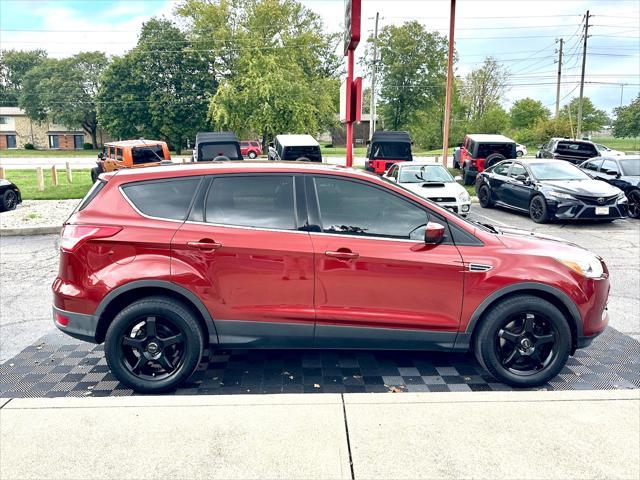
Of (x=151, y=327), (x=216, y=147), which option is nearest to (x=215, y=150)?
(x=216, y=147)

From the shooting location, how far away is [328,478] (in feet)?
9.18

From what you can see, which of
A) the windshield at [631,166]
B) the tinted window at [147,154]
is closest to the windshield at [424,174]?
the windshield at [631,166]

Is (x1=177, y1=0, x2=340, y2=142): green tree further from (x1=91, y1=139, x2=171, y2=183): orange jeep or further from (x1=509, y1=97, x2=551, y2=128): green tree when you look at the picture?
(x1=509, y1=97, x2=551, y2=128): green tree

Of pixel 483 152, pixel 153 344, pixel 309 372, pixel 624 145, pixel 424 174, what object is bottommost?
pixel 309 372

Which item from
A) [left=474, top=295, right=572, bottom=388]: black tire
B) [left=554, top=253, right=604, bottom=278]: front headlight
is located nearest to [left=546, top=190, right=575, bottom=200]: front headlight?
[left=554, top=253, right=604, bottom=278]: front headlight

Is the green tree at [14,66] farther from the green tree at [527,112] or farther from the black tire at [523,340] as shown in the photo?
the black tire at [523,340]

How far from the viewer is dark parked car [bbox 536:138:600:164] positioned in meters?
20.8

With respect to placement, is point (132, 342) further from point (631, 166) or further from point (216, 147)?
point (631, 166)

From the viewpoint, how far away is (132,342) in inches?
155

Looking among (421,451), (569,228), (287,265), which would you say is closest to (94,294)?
(287,265)

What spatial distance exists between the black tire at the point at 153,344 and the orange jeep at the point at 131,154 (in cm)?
1652

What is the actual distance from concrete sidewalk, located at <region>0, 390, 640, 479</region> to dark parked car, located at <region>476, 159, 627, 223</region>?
29.0 ft

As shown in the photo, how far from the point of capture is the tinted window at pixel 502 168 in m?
14.4

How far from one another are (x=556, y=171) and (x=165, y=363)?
11684mm
